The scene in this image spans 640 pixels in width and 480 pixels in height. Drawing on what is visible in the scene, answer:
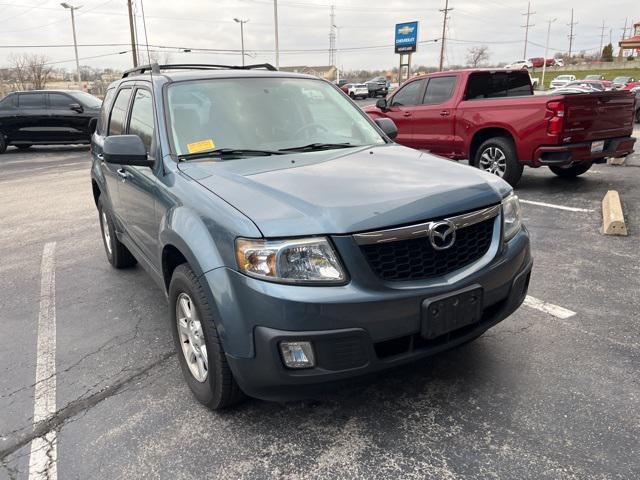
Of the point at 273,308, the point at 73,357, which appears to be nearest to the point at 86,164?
the point at 73,357

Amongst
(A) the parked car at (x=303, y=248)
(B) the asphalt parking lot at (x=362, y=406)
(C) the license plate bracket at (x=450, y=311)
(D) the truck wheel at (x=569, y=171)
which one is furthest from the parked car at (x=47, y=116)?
(C) the license plate bracket at (x=450, y=311)

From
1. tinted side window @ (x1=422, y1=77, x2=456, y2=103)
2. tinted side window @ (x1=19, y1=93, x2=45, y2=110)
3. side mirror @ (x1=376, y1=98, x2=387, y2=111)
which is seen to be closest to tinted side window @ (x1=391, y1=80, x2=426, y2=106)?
tinted side window @ (x1=422, y1=77, x2=456, y2=103)

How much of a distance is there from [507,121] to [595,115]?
3.72ft

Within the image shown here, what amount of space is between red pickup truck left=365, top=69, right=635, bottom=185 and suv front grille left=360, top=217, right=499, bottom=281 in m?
5.23

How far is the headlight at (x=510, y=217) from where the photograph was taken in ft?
9.07

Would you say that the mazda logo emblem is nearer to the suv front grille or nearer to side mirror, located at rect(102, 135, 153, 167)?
the suv front grille

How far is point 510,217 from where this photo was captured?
9.32ft

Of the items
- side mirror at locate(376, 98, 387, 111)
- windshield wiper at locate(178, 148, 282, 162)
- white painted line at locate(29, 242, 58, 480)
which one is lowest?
white painted line at locate(29, 242, 58, 480)

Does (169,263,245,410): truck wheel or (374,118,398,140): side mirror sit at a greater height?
(374,118,398,140): side mirror

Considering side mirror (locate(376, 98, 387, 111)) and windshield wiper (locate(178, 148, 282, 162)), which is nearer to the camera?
windshield wiper (locate(178, 148, 282, 162))

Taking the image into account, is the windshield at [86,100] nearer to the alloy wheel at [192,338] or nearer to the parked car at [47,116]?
the parked car at [47,116]

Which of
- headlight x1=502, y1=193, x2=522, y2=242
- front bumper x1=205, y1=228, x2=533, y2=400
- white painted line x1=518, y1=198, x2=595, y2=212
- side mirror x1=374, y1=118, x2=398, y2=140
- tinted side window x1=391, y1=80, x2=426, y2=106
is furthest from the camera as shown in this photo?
tinted side window x1=391, y1=80, x2=426, y2=106

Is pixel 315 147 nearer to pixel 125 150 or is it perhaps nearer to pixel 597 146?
pixel 125 150

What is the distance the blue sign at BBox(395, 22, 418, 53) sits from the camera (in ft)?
151
